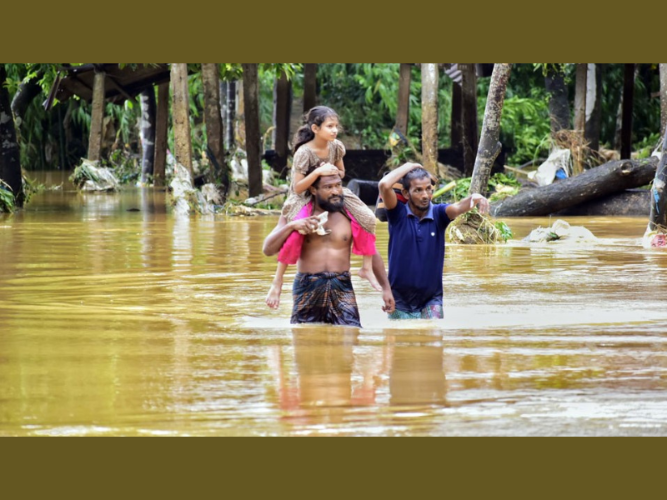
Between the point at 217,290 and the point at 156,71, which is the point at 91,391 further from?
the point at 156,71

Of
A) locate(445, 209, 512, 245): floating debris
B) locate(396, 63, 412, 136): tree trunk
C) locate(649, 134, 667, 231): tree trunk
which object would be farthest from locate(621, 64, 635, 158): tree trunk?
locate(445, 209, 512, 245): floating debris

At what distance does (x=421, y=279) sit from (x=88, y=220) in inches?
410

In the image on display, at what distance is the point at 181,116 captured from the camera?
18906mm

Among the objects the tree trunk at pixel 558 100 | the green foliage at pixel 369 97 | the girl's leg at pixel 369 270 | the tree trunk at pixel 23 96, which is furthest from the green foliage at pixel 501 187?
the green foliage at pixel 369 97

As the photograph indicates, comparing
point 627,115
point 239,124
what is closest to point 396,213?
point 627,115

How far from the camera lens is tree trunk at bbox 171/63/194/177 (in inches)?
744

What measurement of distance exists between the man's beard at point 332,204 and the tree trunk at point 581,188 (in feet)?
34.9

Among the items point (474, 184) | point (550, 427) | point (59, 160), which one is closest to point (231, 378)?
point (550, 427)

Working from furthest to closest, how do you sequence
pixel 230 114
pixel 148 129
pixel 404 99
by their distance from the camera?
1. pixel 148 129
2. pixel 230 114
3. pixel 404 99

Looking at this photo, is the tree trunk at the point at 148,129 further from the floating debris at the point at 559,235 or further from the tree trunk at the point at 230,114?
the floating debris at the point at 559,235

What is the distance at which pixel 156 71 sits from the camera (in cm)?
2495

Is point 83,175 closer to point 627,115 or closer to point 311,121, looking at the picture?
point 627,115

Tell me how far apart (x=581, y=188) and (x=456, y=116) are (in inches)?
380

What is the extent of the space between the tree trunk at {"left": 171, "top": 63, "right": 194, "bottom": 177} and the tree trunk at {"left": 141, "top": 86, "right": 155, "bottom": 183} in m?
9.07
